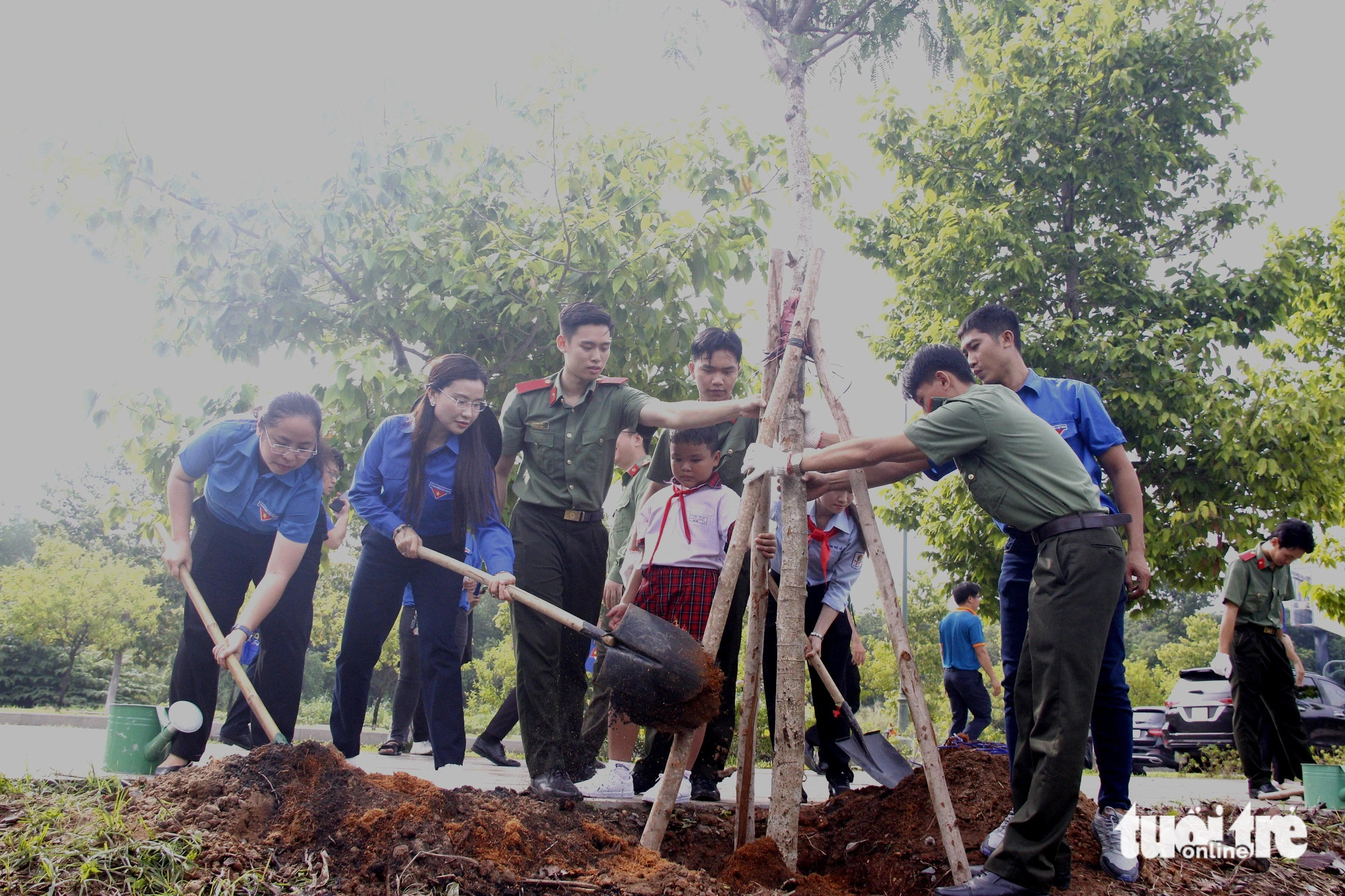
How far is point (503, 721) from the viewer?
624 centimetres

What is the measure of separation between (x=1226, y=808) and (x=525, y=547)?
10.9 feet

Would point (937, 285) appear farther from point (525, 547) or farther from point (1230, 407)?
point (525, 547)

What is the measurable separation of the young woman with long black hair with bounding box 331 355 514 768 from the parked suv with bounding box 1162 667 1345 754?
37.3 ft

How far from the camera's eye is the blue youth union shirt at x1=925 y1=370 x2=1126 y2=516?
3.51 meters

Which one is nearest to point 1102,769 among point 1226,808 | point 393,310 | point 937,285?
point 1226,808

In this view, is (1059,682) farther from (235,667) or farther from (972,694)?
(972,694)

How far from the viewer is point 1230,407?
9.48 meters

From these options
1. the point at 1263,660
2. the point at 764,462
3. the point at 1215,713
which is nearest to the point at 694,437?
the point at 764,462

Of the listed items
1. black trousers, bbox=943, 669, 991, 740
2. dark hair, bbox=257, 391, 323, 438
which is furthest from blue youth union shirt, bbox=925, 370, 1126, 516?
black trousers, bbox=943, 669, 991, 740

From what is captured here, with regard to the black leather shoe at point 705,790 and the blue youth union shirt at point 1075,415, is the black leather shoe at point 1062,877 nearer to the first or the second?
the blue youth union shirt at point 1075,415

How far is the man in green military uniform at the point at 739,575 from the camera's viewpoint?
4051 millimetres

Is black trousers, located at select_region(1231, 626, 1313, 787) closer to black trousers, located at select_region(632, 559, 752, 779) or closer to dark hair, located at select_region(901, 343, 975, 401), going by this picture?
black trousers, located at select_region(632, 559, 752, 779)

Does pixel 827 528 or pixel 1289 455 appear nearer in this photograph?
pixel 827 528

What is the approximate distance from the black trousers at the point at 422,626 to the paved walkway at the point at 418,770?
315 millimetres
